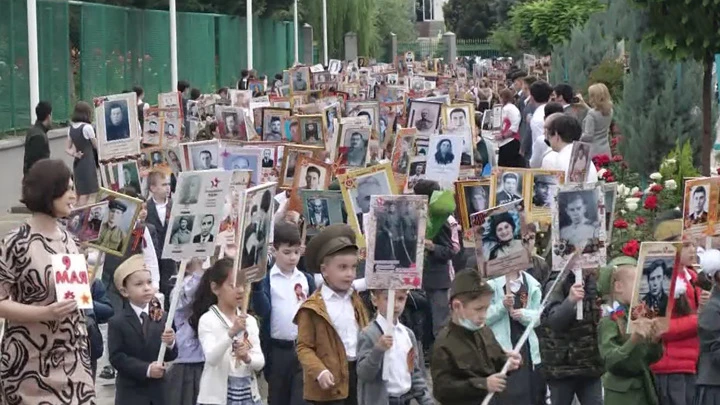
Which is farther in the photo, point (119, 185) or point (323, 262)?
point (119, 185)

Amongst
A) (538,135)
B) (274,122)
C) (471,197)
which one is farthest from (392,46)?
(471,197)

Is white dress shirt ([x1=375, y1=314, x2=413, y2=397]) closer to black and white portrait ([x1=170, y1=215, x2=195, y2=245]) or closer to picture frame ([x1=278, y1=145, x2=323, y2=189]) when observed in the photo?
black and white portrait ([x1=170, y1=215, x2=195, y2=245])

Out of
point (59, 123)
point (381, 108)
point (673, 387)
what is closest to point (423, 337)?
point (673, 387)

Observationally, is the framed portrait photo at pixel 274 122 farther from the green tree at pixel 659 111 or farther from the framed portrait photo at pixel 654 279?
the framed portrait photo at pixel 654 279

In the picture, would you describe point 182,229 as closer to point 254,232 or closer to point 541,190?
point 254,232

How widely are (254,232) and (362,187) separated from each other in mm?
2341

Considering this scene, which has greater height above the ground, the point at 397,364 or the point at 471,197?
the point at 471,197

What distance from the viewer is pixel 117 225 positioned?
932cm

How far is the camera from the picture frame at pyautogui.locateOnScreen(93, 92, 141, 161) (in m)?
15.5

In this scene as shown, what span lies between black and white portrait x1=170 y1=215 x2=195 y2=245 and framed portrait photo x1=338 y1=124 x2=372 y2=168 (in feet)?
20.2

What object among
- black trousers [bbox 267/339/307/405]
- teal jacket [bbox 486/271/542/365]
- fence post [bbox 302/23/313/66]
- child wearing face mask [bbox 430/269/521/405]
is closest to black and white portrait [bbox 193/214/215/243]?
black trousers [bbox 267/339/307/405]

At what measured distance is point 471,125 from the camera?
17.8 metres

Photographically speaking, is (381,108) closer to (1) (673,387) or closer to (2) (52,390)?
(1) (673,387)

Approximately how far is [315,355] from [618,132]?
45.5 feet
